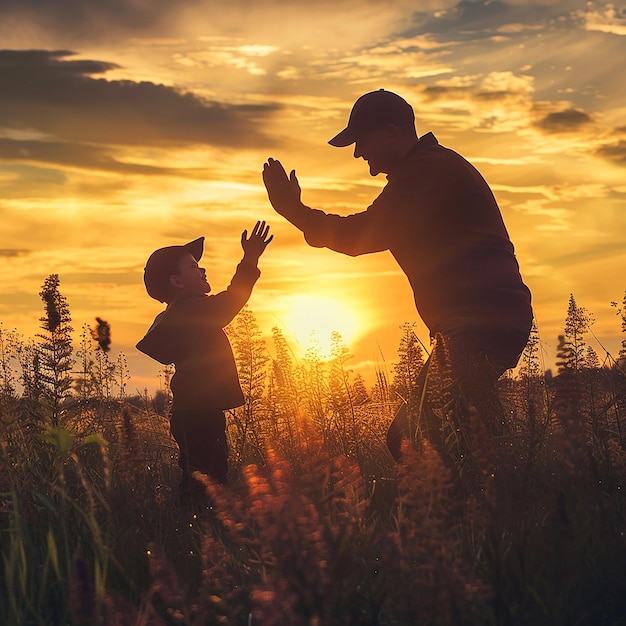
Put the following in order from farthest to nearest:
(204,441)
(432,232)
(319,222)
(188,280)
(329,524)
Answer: (188,280) → (204,441) → (319,222) → (432,232) → (329,524)

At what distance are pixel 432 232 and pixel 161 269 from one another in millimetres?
2301

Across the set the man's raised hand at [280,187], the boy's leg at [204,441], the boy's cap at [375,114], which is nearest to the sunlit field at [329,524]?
the boy's leg at [204,441]

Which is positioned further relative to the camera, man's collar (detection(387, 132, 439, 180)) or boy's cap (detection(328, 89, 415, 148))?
boy's cap (detection(328, 89, 415, 148))

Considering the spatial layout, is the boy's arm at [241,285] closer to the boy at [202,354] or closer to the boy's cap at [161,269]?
the boy at [202,354]

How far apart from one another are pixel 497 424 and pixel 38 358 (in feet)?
13.4

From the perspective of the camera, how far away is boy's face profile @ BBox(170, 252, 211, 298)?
674cm

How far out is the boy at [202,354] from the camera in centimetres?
637

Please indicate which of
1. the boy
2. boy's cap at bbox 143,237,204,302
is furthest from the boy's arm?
boy's cap at bbox 143,237,204,302

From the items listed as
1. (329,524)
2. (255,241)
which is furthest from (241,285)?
(329,524)

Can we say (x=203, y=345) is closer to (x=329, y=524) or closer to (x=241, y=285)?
(x=241, y=285)

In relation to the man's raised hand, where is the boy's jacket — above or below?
below

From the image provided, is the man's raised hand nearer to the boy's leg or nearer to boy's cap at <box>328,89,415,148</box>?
boy's cap at <box>328,89,415,148</box>

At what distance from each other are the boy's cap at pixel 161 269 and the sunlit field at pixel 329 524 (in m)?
0.92

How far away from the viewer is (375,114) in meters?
6.15
